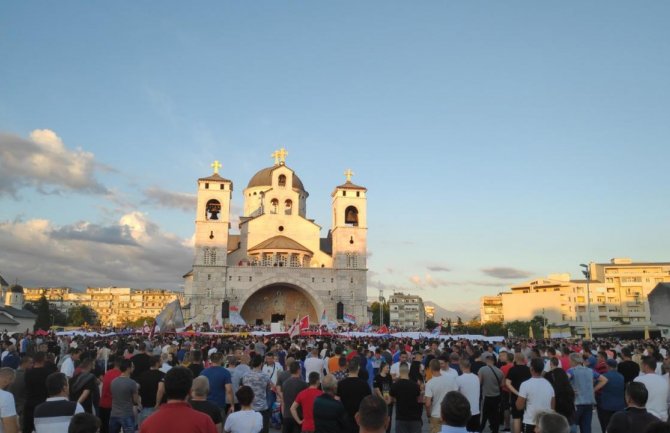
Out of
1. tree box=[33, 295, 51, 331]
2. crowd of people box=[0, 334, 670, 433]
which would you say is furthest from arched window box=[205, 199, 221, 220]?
crowd of people box=[0, 334, 670, 433]

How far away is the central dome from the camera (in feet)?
236

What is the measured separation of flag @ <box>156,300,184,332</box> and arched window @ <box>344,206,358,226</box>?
3681 centimetres

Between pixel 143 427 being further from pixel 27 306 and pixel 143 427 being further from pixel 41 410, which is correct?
pixel 27 306

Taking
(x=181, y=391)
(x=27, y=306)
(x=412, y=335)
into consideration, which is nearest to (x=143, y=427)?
(x=181, y=391)

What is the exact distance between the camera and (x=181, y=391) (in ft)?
15.5

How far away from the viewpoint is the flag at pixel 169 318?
24516 millimetres

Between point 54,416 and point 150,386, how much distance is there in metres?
2.65

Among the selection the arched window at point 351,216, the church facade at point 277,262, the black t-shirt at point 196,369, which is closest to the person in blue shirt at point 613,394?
the black t-shirt at point 196,369

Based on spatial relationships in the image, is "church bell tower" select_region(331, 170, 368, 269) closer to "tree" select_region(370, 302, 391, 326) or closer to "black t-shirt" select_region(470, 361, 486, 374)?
"black t-shirt" select_region(470, 361, 486, 374)

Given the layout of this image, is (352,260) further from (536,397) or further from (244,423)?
Result: (244,423)

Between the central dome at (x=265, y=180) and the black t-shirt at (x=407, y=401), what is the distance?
210ft

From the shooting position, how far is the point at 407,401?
7.62 meters

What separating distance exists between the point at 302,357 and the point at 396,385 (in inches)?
218

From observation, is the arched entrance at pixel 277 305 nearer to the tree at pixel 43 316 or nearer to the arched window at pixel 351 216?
the arched window at pixel 351 216
